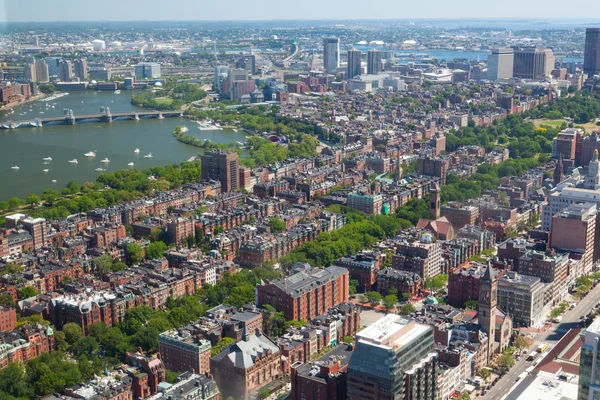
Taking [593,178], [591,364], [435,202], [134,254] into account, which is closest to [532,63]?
[593,178]

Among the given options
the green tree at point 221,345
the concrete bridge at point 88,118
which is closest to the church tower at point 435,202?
the green tree at point 221,345

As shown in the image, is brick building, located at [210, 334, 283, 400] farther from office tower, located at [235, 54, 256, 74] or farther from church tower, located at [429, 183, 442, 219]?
office tower, located at [235, 54, 256, 74]

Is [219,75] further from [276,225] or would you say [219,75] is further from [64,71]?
[276,225]

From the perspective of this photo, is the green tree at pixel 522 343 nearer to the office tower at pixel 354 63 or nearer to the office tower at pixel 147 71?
the office tower at pixel 354 63

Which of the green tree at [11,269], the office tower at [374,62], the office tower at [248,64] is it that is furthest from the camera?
the office tower at [248,64]

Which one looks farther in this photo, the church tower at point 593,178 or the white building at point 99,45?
the white building at point 99,45

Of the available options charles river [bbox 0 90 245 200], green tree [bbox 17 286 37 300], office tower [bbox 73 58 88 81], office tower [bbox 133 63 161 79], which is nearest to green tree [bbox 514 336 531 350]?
green tree [bbox 17 286 37 300]

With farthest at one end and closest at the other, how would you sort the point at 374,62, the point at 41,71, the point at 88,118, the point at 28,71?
the point at 374,62
the point at 41,71
the point at 28,71
the point at 88,118
